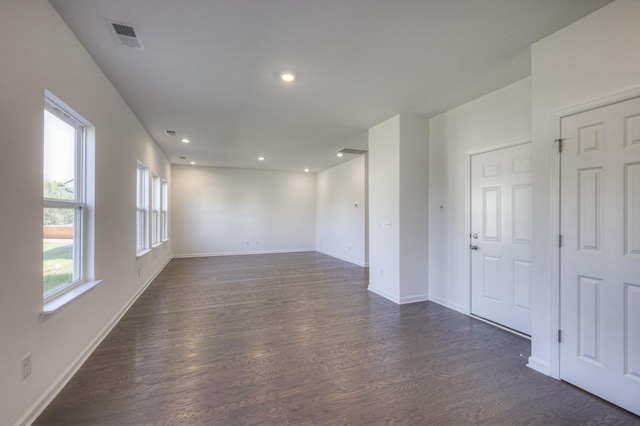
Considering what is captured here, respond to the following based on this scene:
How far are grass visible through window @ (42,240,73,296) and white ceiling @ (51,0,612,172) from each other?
1.67 metres

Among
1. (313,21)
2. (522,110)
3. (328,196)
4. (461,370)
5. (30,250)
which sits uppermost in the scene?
(313,21)

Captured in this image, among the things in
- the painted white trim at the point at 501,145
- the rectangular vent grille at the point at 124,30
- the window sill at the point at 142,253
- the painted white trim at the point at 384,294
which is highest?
the rectangular vent grille at the point at 124,30

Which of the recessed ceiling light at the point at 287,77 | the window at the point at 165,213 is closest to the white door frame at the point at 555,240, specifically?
the recessed ceiling light at the point at 287,77

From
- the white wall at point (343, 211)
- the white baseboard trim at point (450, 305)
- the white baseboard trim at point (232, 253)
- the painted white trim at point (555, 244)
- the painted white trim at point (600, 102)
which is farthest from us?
the white baseboard trim at point (232, 253)

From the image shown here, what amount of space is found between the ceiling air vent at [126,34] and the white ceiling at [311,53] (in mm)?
44

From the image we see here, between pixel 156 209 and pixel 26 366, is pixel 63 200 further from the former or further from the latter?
pixel 156 209

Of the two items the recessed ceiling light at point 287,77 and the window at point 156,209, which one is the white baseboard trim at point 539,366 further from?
the window at point 156,209

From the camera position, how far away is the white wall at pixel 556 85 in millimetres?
1851

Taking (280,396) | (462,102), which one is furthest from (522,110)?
(280,396)

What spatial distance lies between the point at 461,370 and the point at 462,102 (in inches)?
119

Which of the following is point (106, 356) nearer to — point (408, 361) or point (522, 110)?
point (408, 361)

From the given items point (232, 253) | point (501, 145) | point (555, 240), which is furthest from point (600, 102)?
point (232, 253)

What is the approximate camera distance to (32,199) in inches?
68.8

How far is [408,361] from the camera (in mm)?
2484
